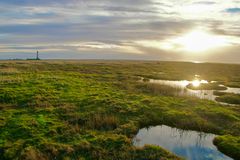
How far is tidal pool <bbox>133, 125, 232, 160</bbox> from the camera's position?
17.2 m

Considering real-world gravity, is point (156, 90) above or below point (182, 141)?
above

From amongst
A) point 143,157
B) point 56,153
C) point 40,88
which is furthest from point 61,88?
point 143,157

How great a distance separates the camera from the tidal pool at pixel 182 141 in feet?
56.3

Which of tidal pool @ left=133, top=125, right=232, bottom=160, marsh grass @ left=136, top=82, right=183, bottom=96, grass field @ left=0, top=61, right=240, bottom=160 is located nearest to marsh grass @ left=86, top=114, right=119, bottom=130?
grass field @ left=0, top=61, right=240, bottom=160

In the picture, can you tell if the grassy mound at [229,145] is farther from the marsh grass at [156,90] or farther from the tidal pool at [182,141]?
the marsh grass at [156,90]

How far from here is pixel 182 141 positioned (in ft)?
63.7

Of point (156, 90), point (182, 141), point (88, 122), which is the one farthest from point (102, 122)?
point (156, 90)

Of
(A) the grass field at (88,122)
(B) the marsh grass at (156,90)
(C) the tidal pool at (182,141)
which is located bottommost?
(C) the tidal pool at (182,141)

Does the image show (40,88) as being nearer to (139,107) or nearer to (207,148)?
(139,107)

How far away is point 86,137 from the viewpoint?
706 inches

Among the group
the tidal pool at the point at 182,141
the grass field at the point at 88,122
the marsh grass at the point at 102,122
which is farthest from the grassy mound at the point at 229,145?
the marsh grass at the point at 102,122

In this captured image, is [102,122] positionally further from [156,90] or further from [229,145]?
[156,90]

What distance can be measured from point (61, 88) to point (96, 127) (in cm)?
1565

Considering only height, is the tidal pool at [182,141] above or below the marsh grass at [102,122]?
below
